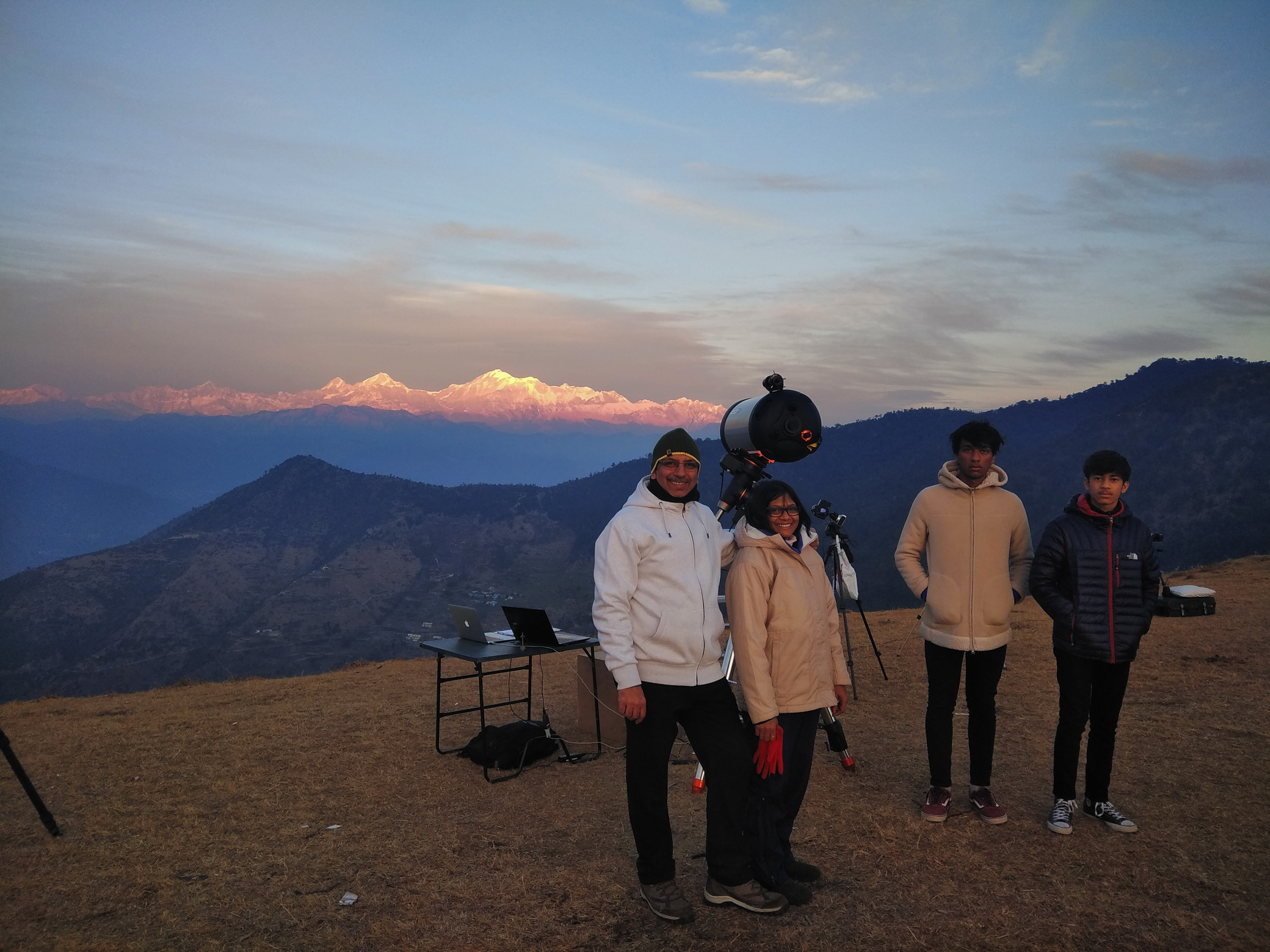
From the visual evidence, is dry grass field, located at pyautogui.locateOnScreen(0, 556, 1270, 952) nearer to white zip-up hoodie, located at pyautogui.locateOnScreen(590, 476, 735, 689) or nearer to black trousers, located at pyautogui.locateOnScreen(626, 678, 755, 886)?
black trousers, located at pyautogui.locateOnScreen(626, 678, 755, 886)

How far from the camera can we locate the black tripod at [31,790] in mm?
4551

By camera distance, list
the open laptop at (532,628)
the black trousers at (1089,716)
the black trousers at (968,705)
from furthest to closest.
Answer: the open laptop at (532,628) < the black trousers at (968,705) < the black trousers at (1089,716)

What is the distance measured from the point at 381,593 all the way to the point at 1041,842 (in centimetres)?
7743

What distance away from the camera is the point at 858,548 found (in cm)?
6356

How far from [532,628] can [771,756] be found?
2686 millimetres

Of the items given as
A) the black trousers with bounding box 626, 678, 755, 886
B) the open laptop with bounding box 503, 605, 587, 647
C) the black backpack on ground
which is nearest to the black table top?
the open laptop with bounding box 503, 605, 587, 647

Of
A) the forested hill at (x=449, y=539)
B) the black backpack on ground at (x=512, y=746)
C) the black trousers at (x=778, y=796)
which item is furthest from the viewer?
the forested hill at (x=449, y=539)

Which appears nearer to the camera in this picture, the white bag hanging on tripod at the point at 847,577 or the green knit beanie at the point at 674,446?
the green knit beanie at the point at 674,446

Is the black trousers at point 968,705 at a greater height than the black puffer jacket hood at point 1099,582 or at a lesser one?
lesser

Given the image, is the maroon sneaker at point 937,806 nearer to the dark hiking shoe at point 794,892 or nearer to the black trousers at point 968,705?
the black trousers at point 968,705

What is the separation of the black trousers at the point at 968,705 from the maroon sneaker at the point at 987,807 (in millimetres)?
47

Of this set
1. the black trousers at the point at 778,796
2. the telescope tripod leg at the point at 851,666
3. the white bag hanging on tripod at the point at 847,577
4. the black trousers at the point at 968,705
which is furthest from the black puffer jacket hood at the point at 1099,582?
the telescope tripod leg at the point at 851,666

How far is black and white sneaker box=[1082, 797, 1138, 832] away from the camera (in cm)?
450

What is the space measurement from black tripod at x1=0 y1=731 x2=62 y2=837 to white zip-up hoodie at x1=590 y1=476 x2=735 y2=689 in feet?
11.8
